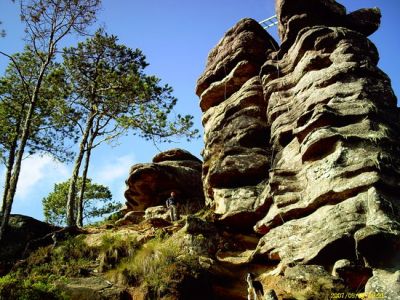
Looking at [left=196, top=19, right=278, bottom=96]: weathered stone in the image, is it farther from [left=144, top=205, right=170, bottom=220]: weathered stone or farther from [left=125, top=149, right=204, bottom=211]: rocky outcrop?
[left=144, top=205, right=170, bottom=220]: weathered stone

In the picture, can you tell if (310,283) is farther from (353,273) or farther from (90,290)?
(90,290)

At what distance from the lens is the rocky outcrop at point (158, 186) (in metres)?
20.6

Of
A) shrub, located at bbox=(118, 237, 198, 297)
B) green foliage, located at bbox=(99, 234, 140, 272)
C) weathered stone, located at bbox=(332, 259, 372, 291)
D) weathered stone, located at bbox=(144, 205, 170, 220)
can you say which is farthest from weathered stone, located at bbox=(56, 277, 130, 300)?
weathered stone, located at bbox=(144, 205, 170, 220)

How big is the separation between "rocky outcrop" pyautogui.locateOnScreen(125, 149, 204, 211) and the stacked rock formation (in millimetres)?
3532

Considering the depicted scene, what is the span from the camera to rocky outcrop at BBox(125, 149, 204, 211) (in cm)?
2056

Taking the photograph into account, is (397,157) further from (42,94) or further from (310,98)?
(42,94)

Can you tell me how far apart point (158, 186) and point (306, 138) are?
10.6m

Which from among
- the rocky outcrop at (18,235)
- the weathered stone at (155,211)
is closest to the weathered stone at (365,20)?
the weathered stone at (155,211)

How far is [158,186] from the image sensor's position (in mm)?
20875

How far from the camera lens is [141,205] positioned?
21.1 metres

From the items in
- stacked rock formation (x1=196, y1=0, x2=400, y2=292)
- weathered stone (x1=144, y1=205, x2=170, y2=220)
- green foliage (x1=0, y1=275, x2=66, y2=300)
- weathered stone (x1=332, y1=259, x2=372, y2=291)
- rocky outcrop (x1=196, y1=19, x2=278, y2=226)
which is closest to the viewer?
green foliage (x1=0, y1=275, x2=66, y2=300)

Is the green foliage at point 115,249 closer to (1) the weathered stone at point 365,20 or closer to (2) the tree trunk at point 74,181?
(2) the tree trunk at point 74,181

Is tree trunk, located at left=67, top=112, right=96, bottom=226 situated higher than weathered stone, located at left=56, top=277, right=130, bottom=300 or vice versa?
tree trunk, located at left=67, top=112, right=96, bottom=226

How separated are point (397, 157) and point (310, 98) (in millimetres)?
4199
